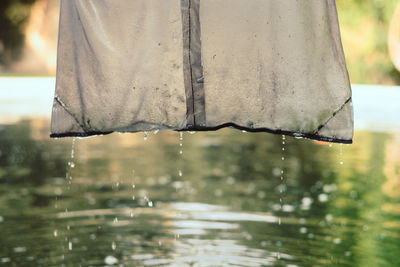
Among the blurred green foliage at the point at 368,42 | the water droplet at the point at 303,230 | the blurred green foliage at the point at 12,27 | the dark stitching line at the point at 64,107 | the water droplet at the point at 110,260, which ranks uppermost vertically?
the blurred green foliage at the point at 12,27

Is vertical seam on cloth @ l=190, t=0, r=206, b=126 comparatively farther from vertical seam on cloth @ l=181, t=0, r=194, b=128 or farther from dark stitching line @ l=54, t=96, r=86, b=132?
dark stitching line @ l=54, t=96, r=86, b=132

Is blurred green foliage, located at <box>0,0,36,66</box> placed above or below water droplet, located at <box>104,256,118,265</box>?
above

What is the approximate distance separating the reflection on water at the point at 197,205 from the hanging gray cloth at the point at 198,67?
283cm

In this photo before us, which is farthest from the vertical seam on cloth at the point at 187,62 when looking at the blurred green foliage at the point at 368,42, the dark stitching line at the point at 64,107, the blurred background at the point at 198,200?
the blurred green foliage at the point at 368,42

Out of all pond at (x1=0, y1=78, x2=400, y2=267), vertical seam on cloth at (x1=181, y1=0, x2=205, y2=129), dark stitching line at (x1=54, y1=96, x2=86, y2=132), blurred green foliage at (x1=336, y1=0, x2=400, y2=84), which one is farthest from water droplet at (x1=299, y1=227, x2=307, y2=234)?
blurred green foliage at (x1=336, y1=0, x2=400, y2=84)

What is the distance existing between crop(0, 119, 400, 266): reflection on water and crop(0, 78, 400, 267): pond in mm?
14

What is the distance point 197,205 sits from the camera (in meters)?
9.74

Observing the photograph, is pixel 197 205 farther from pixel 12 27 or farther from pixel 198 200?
pixel 12 27

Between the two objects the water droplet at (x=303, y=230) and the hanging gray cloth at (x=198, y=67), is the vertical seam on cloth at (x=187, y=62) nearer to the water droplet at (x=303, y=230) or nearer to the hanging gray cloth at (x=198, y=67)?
the hanging gray cloth at (x=198, y=67)

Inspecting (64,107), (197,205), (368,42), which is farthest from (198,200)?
(368,42)

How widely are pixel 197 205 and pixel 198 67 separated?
5.19 metres

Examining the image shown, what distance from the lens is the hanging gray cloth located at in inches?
183

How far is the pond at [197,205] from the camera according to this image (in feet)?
25.1

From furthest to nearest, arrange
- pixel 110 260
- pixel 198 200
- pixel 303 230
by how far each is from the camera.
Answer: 1. pixel 198 200
2. pixel 303 230
3. pixel 110 260
